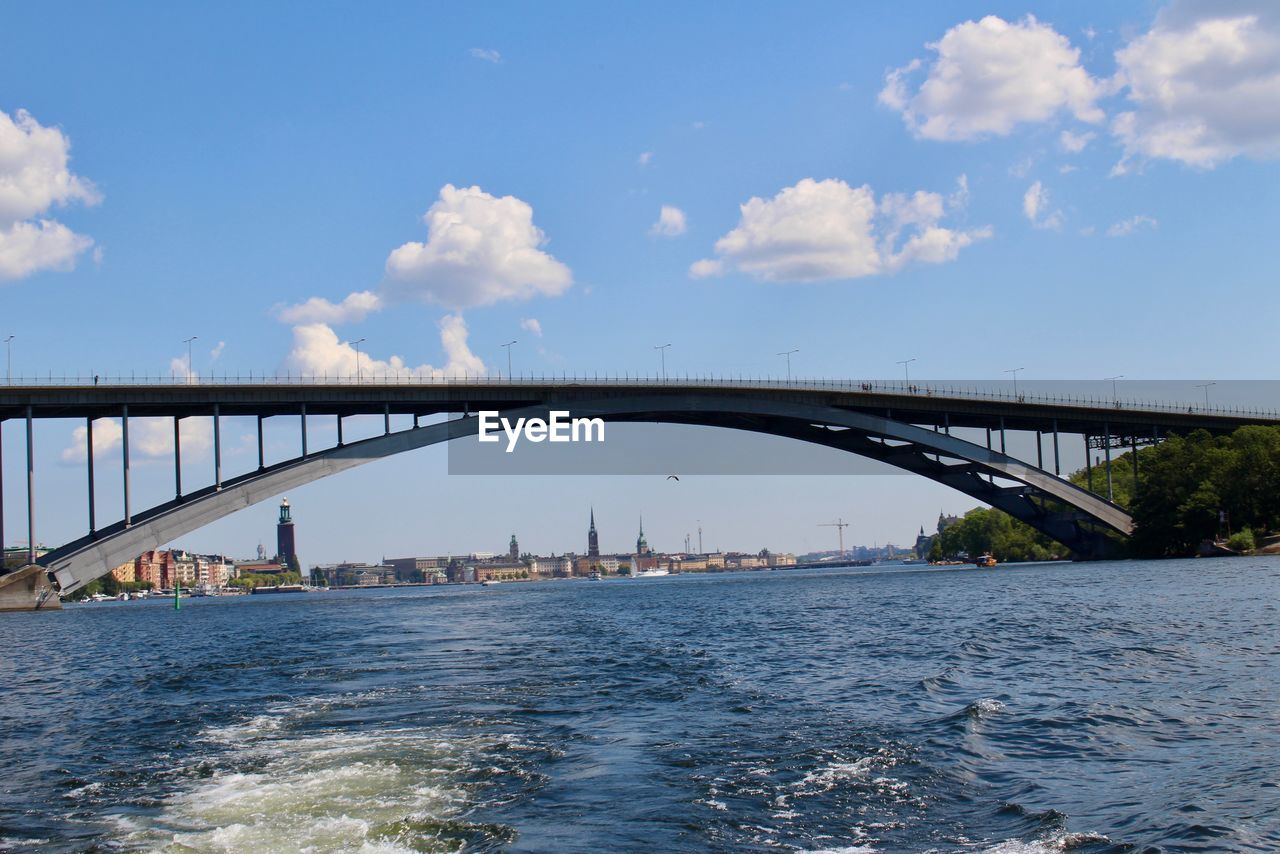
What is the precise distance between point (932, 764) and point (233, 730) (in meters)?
10.5

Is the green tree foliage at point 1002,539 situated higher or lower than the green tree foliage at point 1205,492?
lower

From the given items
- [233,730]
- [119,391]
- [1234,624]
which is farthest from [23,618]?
[1234,624]

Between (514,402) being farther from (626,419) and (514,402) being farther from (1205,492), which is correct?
(1205,492)

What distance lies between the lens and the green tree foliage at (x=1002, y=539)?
130625 mm

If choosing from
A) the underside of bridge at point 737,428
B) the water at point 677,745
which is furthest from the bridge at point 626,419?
the water at point 677,745

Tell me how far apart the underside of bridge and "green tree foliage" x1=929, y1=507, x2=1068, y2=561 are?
34897 millimetres

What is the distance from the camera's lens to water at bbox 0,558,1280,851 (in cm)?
1088

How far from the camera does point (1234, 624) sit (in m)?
27.4

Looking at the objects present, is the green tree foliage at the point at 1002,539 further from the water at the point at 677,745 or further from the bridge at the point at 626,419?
the water at the point at 677,745

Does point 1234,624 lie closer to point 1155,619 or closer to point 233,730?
point 1155,619

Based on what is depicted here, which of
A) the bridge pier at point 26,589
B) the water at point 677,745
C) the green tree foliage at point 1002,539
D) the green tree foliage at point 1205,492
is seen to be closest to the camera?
the water at point 677,745

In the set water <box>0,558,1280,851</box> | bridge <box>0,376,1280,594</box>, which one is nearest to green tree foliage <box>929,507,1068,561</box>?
bridge <box>0,376,1280,594</box>

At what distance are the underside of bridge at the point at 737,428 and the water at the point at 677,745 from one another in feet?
110

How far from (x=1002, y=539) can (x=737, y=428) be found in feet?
205
